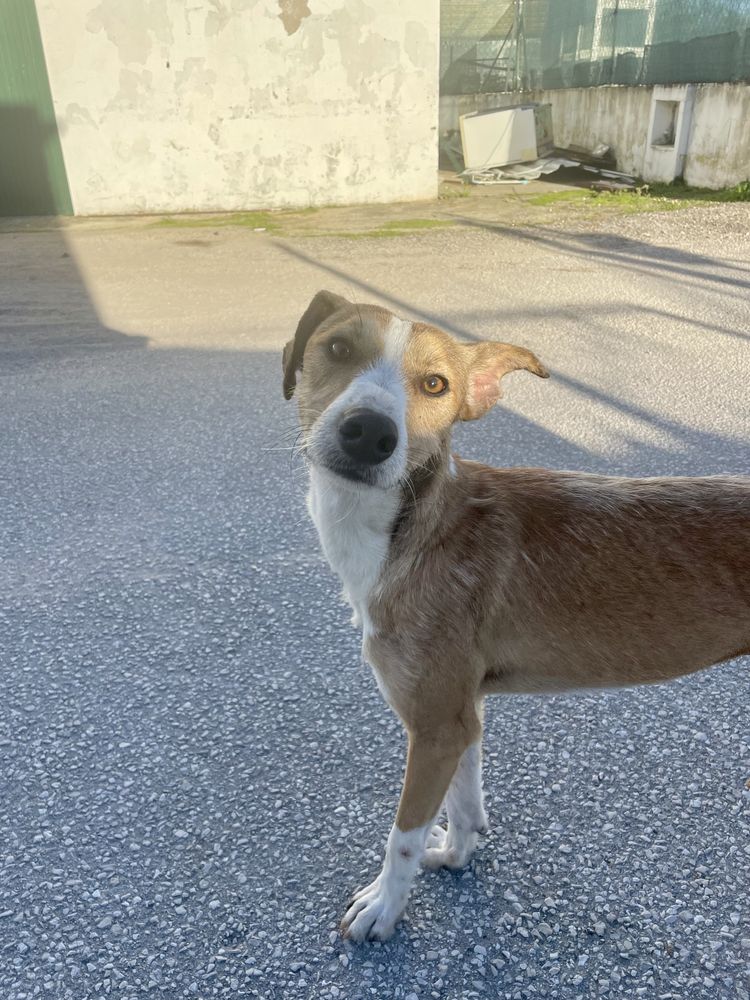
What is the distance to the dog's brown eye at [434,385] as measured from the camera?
2.39 m

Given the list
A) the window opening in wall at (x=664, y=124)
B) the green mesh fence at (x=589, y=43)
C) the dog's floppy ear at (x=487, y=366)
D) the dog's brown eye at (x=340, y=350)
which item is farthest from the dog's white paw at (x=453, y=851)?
the window opening in wall at (x=664, y=124)

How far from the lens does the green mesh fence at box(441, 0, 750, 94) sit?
15.0 m

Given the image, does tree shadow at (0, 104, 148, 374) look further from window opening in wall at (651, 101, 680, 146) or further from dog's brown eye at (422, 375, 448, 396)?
window opening in wall at (651, 101, 680, 146)

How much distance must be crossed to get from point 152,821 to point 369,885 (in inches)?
30.2

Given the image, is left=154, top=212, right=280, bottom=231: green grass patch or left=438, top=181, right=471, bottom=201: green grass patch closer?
left=154, top=212, right=280, bottom=231: green grass patch

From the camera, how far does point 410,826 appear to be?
225cm

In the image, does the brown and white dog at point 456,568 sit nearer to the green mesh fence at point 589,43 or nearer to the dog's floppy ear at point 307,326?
the dog's floppy ear at point 307,326

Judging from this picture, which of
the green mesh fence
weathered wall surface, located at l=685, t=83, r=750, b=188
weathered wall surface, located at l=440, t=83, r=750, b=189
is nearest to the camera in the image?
weathered wall surface, located at l=685, t=83, r=750, b=188

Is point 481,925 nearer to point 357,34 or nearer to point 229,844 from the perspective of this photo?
point 229,844

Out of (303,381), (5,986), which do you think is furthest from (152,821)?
(303,381)

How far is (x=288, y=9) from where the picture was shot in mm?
13109

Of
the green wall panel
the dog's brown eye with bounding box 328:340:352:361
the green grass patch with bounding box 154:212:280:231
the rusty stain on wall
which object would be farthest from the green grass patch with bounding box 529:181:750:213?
the dog's brown eye with bounding box 328:340:352:361

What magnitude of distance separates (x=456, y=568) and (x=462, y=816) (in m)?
0.83

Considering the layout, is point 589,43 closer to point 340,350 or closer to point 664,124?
point 664,124
